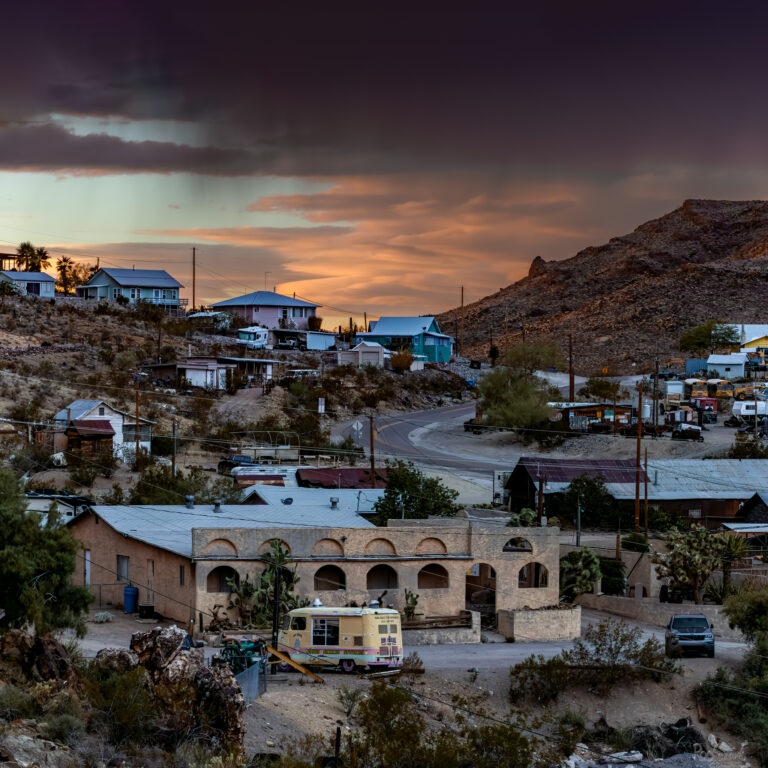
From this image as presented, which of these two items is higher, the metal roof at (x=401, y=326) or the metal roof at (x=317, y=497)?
the metal roof at (x=401, y=326)

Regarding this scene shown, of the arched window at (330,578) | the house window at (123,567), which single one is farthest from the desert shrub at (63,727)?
the house window at (123,567)

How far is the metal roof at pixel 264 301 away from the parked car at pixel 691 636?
81.3 meters

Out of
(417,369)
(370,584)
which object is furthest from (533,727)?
(417,369)

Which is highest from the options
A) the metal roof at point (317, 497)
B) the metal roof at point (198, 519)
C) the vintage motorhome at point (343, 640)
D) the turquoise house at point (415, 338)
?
the turquoise house at point (415, 338)

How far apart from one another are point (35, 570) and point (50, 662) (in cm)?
518

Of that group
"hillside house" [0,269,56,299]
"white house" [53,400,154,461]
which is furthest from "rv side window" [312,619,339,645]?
"hillside house" [0,269,56,299]

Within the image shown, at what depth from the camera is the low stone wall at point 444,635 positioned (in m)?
35.6

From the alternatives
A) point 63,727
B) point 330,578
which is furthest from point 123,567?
point 63,727

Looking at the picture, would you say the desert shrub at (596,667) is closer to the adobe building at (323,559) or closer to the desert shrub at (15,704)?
the adobe building at (323,559)

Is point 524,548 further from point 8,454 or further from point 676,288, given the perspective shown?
point 676,288

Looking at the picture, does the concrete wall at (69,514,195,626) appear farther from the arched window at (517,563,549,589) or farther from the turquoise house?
the turquoise house

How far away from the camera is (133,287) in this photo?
366ft

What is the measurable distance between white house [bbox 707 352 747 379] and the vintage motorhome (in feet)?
254

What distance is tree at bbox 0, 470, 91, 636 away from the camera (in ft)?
90.9
